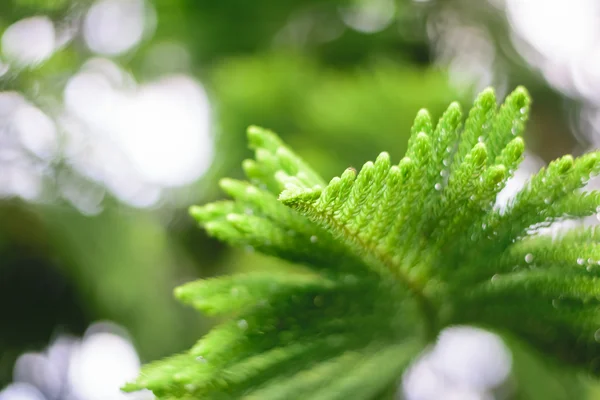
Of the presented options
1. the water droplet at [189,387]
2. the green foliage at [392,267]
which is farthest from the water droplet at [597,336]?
the water droplet at [189,387]

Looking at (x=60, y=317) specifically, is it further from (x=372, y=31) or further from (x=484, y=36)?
(x=484, y=36)

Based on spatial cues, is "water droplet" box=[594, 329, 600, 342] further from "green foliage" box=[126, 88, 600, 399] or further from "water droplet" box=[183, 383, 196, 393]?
"water droplet" box=[183, 383, 196, 393]

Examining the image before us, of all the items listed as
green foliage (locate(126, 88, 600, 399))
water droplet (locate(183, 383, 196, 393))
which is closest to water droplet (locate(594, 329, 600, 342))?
green foliage (locate(126, 88, 600, 399))

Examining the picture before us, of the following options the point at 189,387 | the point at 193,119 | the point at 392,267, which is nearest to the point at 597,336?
the point at 392,267

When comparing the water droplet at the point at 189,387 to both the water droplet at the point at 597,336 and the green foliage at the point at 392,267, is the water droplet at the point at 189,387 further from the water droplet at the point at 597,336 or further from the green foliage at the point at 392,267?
the water droplet at the point at 597,336

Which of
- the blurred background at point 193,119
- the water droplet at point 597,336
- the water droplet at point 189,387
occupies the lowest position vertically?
the water droplet at point 597,336

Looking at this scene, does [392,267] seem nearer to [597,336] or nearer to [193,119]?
[597,336]

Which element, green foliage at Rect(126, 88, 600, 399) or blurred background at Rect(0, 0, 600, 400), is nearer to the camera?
green foliage at Rect(126, 88, 600, 399)

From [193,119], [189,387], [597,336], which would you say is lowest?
[597,336]

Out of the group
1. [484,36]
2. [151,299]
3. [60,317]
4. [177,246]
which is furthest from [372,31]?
[60,317]
